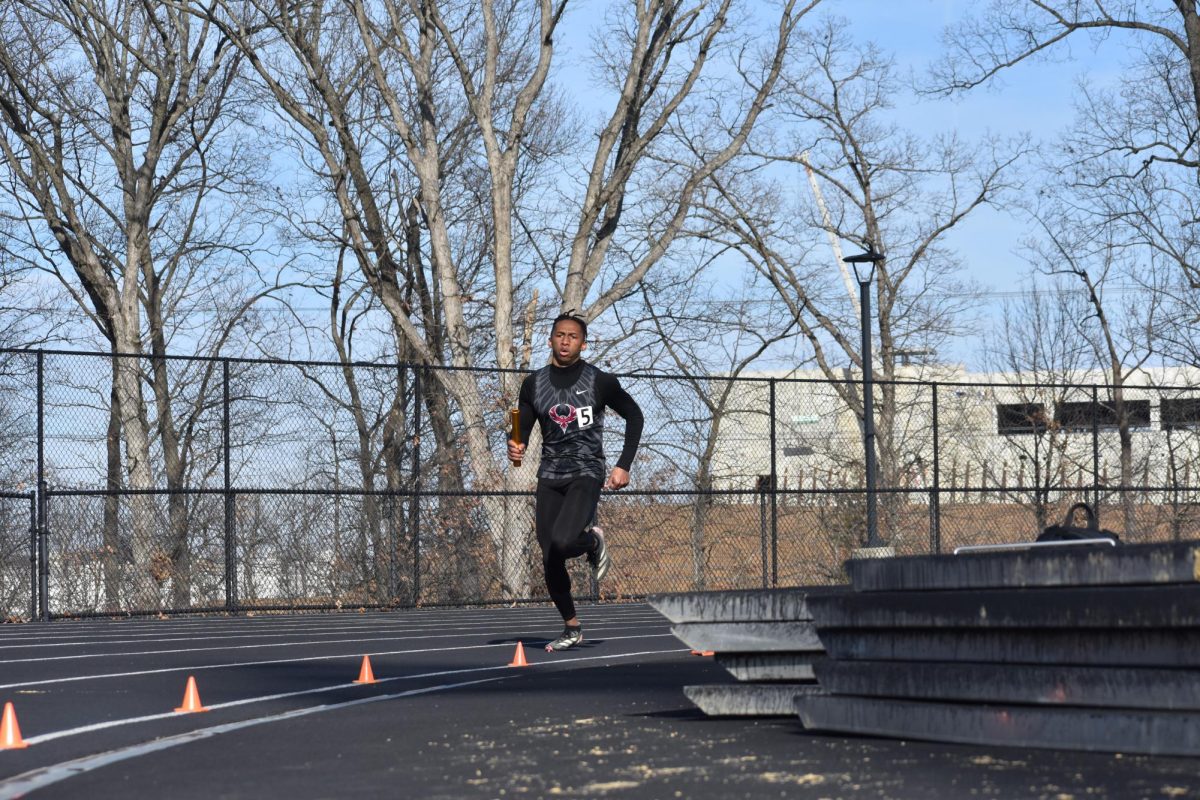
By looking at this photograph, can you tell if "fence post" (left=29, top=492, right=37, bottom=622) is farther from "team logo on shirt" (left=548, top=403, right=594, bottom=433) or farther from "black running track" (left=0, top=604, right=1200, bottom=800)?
"team logo on shirt" (left=548, top=403, right=594, bottom=433)

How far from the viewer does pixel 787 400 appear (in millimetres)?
24656

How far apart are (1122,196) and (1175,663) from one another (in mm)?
29712

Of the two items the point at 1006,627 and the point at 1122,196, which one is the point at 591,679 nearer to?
the point at 1006,627

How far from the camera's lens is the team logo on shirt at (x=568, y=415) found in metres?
10.6

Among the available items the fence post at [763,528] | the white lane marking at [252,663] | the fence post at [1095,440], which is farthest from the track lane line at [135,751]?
the fence post at [1095,440]

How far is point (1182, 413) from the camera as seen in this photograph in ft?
97.1

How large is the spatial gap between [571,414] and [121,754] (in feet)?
16.3

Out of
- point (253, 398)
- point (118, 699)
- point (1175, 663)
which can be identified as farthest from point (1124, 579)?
point (253, 398)

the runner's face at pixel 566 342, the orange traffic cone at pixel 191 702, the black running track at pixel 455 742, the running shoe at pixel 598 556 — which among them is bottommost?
the black running track at pixel 455 742

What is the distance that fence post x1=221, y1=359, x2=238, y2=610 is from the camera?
1952cm

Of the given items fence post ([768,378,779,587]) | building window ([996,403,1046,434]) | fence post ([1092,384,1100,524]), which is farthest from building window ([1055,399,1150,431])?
fence post ([768,378,779,587])

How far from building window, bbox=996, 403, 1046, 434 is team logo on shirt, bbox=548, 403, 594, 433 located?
1996 centimetres

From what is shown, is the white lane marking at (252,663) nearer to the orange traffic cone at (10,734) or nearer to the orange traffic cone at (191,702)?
the orange traffic cone at (191,702)

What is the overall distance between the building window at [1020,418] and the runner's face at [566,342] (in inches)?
787
